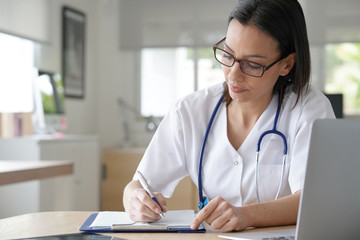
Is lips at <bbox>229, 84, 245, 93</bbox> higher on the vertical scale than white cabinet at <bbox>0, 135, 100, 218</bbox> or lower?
higher

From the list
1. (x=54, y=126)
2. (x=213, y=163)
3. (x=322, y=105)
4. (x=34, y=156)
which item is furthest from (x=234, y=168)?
(x=54, y=126)

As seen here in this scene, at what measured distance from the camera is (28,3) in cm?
400

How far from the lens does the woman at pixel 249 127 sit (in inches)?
53.4

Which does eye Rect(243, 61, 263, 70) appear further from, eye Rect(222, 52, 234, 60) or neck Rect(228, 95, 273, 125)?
neck Rect(228, 95, 273, 125)

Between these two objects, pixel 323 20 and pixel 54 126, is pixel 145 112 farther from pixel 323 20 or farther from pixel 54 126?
pixel 323 20

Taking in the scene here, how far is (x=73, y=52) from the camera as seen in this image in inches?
184

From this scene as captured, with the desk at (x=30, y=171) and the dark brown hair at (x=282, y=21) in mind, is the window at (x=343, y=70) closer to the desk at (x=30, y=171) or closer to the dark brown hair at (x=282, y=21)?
the desk at (x=30, y=171)

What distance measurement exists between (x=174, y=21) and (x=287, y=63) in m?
3.67

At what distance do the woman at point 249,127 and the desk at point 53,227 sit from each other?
0.22 ft

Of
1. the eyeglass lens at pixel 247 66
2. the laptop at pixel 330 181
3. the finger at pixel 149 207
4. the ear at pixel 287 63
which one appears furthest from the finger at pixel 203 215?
the ear at pixel 287 63

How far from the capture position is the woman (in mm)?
1355

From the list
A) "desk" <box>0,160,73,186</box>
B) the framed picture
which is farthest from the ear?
the framed picture

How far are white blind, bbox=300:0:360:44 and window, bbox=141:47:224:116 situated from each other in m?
1.00

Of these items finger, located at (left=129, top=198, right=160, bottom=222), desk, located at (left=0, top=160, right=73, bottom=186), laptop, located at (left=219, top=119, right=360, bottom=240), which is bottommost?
desk, located at (left=0, top=160, right=73, bottom=186)
